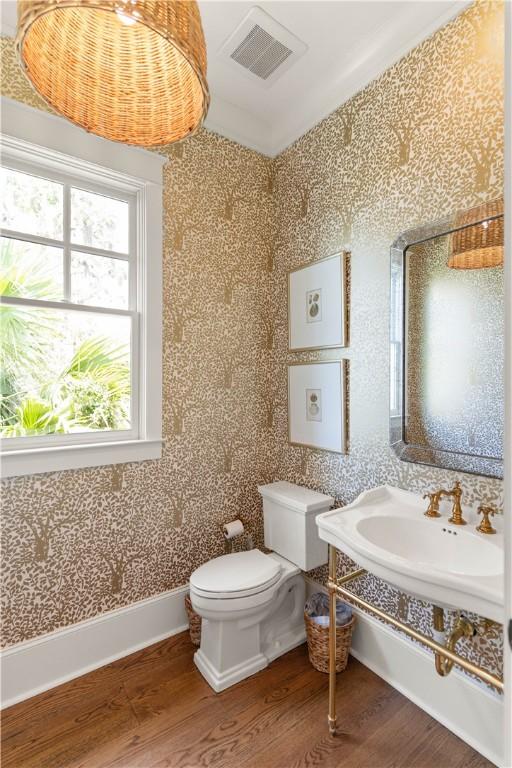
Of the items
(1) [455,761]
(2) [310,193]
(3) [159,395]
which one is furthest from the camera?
(2) [310,193]

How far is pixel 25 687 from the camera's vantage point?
1.60 m

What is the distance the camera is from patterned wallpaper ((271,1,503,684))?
55.3 inches

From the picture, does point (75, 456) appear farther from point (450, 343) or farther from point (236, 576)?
point (450, 343)

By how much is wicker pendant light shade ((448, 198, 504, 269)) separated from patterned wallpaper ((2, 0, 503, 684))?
0.19ft

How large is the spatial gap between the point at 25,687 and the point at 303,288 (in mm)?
2262

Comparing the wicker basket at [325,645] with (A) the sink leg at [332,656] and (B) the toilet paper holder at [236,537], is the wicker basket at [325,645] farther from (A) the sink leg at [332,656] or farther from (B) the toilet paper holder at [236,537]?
(B) the toilet paper holder at [236,537]

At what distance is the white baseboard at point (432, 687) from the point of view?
1.36 metres

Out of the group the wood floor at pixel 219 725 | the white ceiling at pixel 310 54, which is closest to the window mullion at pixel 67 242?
the white ceiling at pixel 310 54

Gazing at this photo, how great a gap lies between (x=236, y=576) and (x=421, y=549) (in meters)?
0.82

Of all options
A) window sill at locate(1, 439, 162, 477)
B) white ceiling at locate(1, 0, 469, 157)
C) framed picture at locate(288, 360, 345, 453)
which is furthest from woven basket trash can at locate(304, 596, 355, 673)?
white ceiling at locate(1, 0, 469, 157)

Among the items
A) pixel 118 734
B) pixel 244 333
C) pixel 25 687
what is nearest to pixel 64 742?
pixel 118 734

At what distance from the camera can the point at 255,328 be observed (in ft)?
7.62

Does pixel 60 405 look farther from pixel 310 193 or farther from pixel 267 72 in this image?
pixel 267 72

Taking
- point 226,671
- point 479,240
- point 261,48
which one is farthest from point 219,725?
point 261,48
